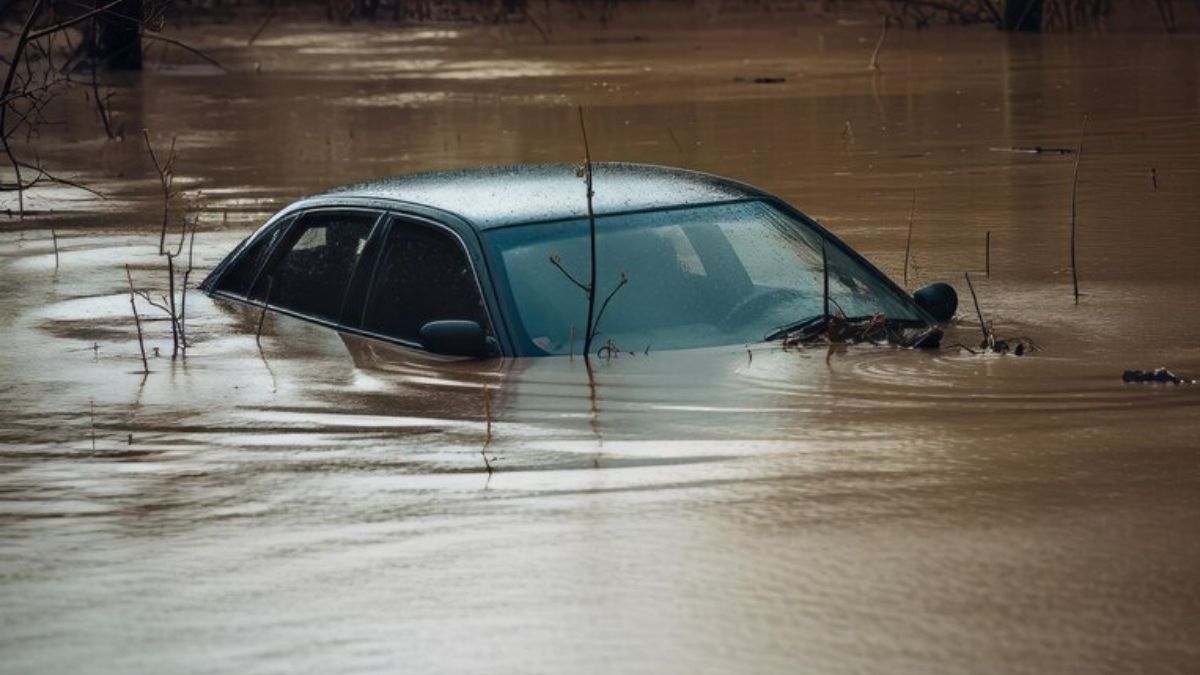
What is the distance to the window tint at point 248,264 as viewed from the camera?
10.2m

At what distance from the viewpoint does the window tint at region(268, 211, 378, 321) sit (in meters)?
9.48

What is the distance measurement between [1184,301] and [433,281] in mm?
3392

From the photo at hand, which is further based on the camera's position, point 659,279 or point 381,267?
point 381,267

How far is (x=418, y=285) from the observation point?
908 centimetres

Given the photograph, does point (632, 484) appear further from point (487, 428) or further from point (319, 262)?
point (319, 262)

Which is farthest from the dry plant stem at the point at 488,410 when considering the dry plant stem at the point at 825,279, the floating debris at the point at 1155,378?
the floating debris at the point at 1155,378

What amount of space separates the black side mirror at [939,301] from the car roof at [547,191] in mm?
684

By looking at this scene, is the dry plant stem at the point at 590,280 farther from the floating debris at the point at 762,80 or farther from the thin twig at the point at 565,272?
the floating debris at the point at 762,80

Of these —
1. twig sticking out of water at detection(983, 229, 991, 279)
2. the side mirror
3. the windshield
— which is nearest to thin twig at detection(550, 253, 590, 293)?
the windshield

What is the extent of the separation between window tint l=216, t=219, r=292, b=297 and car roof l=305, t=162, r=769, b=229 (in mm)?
566

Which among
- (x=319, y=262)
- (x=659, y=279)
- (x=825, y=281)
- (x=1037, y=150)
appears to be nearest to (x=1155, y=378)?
(x=825, y=281)

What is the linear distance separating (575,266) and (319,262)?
5.05 ft

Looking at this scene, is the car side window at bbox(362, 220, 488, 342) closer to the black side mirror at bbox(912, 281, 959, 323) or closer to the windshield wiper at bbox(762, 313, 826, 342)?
the windshield wiper at bbox(762, 313, 826, 342)

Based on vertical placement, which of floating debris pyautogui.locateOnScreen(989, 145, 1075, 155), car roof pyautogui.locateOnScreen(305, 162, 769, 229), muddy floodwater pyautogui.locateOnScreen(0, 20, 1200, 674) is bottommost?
muddy floodwater pyautogui.locateOnScreen(0, 20, 1200, 674)
